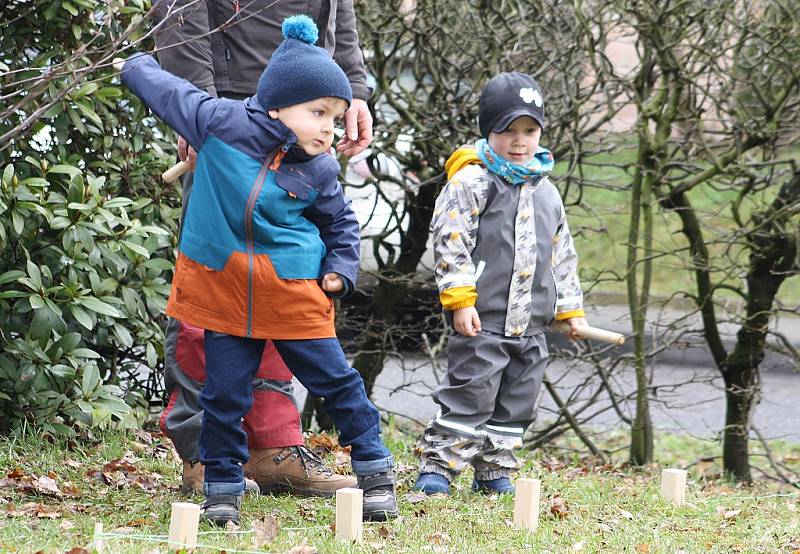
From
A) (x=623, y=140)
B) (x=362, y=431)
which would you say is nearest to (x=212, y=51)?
(x=362, y=431)

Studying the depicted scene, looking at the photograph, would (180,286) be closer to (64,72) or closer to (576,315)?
(64,72)

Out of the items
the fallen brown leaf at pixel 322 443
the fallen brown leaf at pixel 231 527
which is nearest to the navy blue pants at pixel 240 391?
the fallen brown leaf at pixel 231 527

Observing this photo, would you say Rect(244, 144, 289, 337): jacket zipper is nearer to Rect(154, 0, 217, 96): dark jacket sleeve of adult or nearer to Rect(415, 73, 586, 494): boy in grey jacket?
Rect(154, 0, 217, 96): dark jacket sleeve of adult

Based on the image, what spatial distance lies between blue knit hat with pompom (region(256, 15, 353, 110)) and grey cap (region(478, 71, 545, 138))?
3.16ft

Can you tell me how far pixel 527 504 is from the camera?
135 inches

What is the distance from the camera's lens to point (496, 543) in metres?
3.29

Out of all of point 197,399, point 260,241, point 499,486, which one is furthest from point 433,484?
point 260,241

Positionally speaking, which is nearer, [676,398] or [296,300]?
[296,300]

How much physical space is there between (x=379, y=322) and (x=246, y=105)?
122 inches

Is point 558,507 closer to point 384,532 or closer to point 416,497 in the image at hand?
point 416,497

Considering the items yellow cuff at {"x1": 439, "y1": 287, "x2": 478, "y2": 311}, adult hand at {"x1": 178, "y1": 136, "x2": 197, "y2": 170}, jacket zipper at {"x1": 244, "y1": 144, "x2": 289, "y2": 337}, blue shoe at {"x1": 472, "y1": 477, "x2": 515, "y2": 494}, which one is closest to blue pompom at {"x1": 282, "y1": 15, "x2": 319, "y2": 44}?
jacket zipper at {"x1": 244, "y1": 144, "x2": 289, "y2": 337}

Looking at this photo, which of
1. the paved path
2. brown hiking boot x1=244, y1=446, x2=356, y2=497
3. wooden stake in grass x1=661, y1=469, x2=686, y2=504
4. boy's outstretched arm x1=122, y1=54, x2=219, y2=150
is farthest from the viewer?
the paved path

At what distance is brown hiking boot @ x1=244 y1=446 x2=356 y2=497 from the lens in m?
3.83

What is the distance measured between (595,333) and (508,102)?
90 cm
